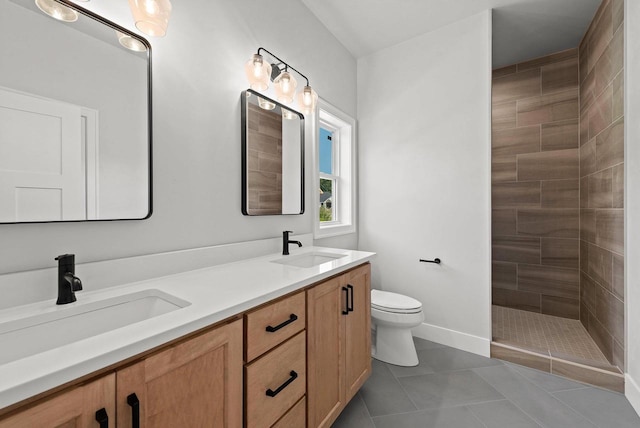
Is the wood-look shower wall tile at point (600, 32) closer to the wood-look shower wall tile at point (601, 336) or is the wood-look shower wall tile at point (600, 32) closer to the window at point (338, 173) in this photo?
the window at point (338, 173)

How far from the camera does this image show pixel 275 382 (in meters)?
1.05

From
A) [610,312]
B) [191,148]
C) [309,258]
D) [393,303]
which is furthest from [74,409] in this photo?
[610,312]

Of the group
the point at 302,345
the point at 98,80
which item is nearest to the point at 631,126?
the point at 302,345

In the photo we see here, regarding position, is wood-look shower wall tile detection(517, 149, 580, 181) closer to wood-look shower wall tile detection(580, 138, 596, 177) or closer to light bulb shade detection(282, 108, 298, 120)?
wood-look shower wall tile detection(580, 138, 596, 177)

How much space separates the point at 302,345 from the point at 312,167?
1416 millimetres

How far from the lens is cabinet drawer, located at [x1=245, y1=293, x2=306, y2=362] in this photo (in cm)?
95

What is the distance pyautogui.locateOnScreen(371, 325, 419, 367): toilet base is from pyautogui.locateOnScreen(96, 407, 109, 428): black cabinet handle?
74.5 inches

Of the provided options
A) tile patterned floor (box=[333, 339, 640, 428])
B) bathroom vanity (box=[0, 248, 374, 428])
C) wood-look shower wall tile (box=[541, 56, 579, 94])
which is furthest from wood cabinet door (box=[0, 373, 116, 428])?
wood-look shower wall tile (box=[541, 56, 579, 94])

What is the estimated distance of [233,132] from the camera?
1.58 m

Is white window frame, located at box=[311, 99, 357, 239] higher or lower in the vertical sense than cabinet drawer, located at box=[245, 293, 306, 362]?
higher

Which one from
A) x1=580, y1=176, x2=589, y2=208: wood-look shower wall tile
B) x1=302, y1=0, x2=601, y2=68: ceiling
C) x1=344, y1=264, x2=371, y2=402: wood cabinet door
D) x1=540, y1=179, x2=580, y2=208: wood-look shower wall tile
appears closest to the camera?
x1=344, y1=264, x2=371, y2=402: wood cabinet door

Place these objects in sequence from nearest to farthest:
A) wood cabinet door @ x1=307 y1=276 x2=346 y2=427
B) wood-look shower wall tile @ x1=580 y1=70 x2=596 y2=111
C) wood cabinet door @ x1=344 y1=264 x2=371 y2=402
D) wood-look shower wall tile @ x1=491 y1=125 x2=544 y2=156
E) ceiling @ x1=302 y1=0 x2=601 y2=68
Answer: wood cabinet door @ x1=307 y1=276 x2=346 y2=427 < wood cabinet door @ x1=344 y1=264 x2=371 y2=402 < ceiling @ x1=302 y1=0 x2=601 y2=68 < wood-look shower wall tile @ x1=580 y1=70 x2=596 y2=111 < wood-look shower wall tile @ x1=491 y1=125 x2=544 y2=156

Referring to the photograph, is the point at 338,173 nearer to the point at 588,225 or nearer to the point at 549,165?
the point at 549,165

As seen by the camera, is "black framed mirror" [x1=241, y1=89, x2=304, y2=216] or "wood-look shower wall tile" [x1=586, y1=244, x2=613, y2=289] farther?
"wood-look shower wall tile" [x1=586, y1=244, x2=613, y2=289]
